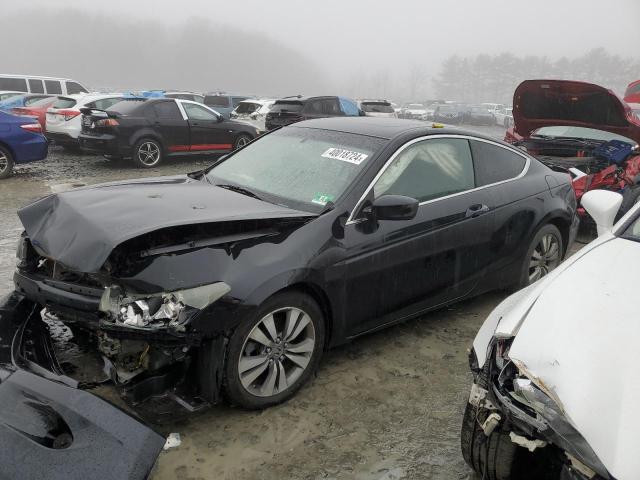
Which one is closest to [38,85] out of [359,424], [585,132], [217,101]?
[217,101]

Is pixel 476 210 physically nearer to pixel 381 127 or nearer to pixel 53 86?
pixel 381 127

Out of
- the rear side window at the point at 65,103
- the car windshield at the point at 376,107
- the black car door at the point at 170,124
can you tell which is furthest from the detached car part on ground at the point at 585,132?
the car windshield at the point at 376,107

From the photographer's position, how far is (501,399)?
201cm

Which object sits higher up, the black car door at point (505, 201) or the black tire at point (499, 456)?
the black car door at point (505, 201)

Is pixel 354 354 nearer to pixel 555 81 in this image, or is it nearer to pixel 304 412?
pixel 304 412

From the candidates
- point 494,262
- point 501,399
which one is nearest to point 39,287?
point 501,399

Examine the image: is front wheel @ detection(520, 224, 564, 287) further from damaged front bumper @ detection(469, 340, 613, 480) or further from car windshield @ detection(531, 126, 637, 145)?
car windshield @ detection(531, 126, 637, 145)

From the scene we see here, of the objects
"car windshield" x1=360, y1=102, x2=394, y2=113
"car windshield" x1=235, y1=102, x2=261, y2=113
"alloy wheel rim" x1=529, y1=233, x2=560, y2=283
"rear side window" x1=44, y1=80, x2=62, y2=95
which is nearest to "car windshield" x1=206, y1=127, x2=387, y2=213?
"alloy wheel rim" x1=529, y1=233, x2=560, y2=283

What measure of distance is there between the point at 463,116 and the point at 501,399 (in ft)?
125

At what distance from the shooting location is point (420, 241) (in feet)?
11.7

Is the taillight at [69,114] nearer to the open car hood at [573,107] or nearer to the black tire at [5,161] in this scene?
the black tire at [5,161]

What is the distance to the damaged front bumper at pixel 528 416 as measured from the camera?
1.72 m

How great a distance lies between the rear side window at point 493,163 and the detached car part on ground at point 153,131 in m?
8.64

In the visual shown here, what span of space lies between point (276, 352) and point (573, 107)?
691 centimetres
